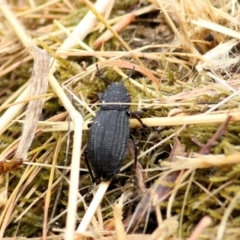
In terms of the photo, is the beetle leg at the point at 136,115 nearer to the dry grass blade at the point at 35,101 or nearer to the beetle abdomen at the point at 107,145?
the beetle abdomen at the point at 107,145

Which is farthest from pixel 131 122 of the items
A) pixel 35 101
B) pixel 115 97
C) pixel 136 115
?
pixel 35 101

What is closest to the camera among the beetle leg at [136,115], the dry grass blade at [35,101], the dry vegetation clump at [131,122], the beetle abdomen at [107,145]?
the dry vegetation clump at [131,122]

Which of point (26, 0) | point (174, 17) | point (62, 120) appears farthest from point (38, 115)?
point (26, 0)

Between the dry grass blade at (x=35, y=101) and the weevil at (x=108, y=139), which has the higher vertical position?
the dry grass blade at (x=35, y=101)

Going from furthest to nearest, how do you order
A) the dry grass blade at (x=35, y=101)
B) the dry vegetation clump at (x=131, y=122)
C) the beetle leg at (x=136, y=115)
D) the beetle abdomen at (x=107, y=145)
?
the dry grass blade at (x=35, y=101) < the beetle leg at (x=136, y=115) < the beetle abdomen at (x=107, y=145) < the dry vegetation clump at (x=131, y=122)

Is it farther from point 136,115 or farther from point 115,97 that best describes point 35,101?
point 136,115

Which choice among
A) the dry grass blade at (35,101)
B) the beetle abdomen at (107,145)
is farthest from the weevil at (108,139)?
the dry grass blade at (35,101)

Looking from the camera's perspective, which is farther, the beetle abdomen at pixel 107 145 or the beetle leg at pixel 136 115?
the beetle leg at pixel 136 115

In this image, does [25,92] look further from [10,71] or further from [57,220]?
[57,220]
